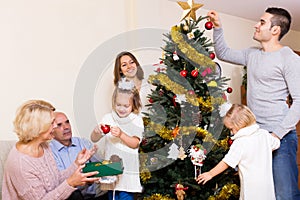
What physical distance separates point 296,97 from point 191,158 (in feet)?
2.43

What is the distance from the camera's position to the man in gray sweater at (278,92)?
234 centimetres

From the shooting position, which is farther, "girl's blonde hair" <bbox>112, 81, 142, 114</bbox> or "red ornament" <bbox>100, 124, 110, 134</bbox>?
"girl's blonde hair" <bbox>112, 81, 142, 114</bbox>

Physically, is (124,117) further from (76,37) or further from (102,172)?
(76,37)

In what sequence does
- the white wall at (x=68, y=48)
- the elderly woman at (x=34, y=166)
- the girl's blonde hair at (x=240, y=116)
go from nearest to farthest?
the elderly woman at (x=34, y=166) < the girl's blonde hair at (x=240, y=116) < the white wall at (x=68, y=48)

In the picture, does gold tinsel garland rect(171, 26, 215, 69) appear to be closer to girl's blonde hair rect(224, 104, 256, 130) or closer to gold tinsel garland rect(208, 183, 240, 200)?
girl's blonde hair rect(224, 104, 256, 130)

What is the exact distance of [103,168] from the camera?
2172 millimetres

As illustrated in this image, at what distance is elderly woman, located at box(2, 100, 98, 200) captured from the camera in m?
2.00

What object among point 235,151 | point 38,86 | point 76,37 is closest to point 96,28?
point 76,37

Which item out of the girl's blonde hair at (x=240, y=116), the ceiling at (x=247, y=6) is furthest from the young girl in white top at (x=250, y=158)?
the ceiling at (x=247, y=6)

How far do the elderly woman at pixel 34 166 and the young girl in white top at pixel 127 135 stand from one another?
0.34 m

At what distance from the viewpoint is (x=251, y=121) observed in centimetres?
245

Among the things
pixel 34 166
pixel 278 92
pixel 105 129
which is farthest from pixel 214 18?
pixel 34 166

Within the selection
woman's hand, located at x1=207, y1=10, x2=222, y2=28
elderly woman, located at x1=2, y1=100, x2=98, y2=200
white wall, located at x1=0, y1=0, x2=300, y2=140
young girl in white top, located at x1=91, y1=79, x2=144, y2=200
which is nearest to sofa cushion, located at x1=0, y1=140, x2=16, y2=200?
white wall, located at x1=0, y1=0, x2=300, y2=140

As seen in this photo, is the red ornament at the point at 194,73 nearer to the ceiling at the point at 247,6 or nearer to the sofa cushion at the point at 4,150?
the sofa cushion at the point at 4,150
